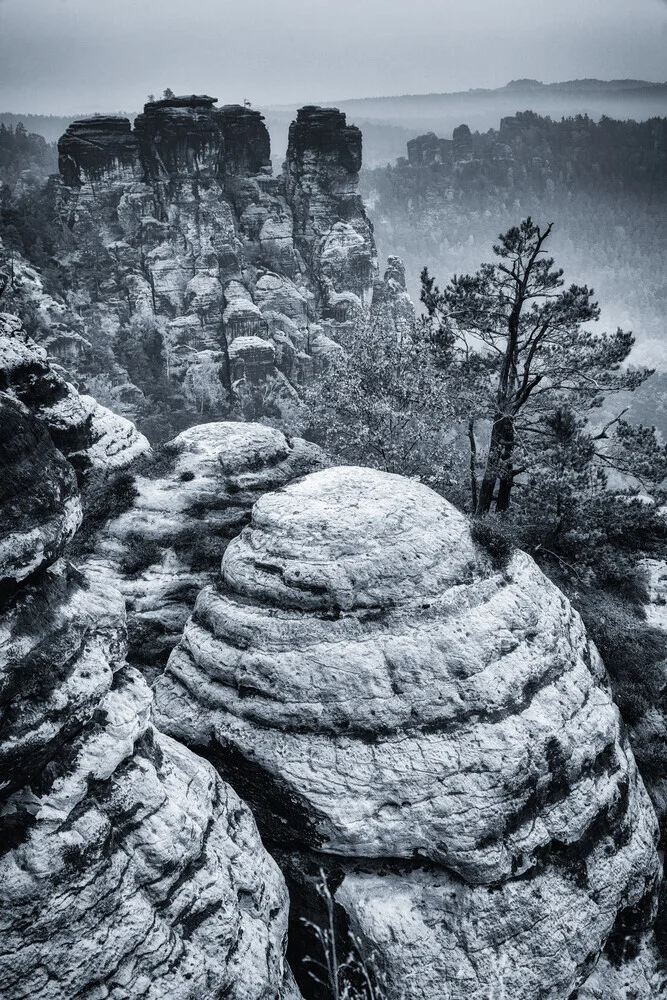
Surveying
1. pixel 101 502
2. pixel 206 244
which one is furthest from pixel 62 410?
pixel 206 244

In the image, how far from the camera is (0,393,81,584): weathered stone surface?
7266 mm

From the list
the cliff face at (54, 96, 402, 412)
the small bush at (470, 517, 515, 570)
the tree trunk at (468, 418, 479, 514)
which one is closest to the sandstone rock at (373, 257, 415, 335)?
the cliff face at (54, 96, 402, 412)

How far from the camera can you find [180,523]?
17.1 meters

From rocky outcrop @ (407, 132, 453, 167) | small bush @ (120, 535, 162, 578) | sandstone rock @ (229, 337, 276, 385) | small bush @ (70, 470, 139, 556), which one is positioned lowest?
sandstone rock @ (229, 337, 276, 385)

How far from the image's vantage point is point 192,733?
38.2 ft

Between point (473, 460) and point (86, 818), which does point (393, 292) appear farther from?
point (86, 818)

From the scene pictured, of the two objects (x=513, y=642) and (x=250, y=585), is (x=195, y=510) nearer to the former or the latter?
(x=250, y=585)

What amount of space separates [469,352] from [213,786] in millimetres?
15390

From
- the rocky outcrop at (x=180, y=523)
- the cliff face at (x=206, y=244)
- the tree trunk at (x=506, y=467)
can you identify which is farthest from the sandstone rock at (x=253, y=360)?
the tree trunk at (x=506, y=467)

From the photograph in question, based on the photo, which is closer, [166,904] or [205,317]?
[166,904]

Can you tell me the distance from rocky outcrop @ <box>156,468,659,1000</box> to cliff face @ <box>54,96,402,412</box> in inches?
2608

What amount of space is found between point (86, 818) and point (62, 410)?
1066cm

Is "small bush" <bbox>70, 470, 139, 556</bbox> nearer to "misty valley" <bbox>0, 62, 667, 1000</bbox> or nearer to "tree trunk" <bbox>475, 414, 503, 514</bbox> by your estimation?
"misty valley" <bbox>0, 62, 667, 1000</bbox>

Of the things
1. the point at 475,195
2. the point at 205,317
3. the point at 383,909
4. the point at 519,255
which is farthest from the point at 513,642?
the point at 475,195
